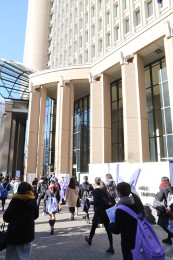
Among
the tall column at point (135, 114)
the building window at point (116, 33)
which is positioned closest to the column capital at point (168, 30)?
the tall column at point (135, 114)

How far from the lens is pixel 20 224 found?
11.2 ft

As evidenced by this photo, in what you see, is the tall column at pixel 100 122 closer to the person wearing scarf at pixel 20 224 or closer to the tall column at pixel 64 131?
the tall column at pixel 64 131

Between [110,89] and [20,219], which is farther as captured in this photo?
[110,89]

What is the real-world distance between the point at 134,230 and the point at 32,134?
23.0 metres

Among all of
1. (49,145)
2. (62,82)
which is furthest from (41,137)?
(62,82)

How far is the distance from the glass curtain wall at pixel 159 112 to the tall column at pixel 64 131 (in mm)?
8719

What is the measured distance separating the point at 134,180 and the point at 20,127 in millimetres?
34041

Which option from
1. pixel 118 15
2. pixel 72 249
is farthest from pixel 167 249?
pixel 118 15

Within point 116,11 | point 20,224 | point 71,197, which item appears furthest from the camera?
point 116,11

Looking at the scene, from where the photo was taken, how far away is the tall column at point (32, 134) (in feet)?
78.1

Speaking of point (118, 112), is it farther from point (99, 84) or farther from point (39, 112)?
point (39, 112)

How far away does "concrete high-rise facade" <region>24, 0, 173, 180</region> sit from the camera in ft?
55.1

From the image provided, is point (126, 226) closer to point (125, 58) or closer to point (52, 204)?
point (52, 204)

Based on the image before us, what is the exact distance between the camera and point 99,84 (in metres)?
21.6
